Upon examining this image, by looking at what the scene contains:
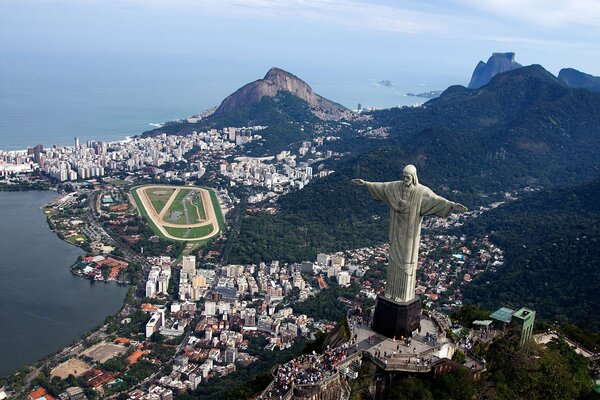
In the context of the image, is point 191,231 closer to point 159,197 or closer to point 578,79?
point 159,197

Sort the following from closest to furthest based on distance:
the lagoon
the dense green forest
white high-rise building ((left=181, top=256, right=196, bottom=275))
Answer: the lagoon → white high-rise building ((left=181, top=256, right=196, bottom=275)) → the dense green forest

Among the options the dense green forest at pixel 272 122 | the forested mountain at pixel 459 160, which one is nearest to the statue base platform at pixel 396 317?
the forested mountain at pixel 459 160

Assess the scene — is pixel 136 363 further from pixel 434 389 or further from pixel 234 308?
pixel 434 389

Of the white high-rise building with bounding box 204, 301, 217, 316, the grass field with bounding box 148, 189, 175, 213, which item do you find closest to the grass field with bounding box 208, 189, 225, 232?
the grass field with bounding box 148, 189, 175, 213

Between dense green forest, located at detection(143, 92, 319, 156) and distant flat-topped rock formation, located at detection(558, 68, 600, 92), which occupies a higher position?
distant flat-topped rock formation, located at detection(558, 68, 600, 92)

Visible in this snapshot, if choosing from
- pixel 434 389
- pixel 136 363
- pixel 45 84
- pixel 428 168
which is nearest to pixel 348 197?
pixel 428 168

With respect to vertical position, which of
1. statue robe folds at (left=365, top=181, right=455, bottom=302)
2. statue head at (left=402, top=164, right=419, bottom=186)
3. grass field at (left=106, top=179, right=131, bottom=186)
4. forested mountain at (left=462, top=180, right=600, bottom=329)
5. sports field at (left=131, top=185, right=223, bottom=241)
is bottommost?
sports field at (left=131, top=185, right=223, bottom=241)

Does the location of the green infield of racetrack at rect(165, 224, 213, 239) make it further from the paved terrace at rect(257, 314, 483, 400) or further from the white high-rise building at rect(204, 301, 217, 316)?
the paved terrace at rect(257, 314, 483, 400)
